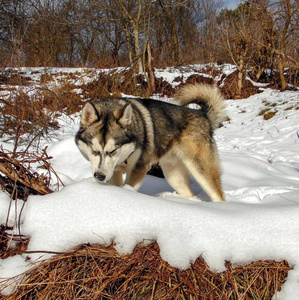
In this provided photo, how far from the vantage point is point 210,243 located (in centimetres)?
153

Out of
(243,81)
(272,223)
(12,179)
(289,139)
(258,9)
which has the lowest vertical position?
(289,139)

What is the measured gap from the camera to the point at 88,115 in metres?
2.64

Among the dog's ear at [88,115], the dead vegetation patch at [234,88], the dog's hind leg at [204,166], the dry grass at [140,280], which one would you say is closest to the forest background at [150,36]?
the dead vegetation patch at [234,88]

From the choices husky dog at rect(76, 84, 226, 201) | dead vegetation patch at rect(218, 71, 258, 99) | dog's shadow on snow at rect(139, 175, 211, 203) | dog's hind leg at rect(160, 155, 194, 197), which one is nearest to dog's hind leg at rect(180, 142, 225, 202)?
husky dog at rect(76, 84, 226, 201)

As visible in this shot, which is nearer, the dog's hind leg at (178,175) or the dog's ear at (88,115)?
the dog's ear at (88,115)

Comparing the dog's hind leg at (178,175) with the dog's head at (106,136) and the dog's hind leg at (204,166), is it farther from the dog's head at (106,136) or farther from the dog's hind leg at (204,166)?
the dog's head at (106,136)

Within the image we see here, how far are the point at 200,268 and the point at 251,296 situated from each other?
32cm

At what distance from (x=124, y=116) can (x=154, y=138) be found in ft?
1.93

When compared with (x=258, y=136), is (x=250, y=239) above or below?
above

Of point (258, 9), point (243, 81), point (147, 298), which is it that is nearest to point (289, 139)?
point (243, 81)

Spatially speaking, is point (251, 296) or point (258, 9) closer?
point (251, 296)

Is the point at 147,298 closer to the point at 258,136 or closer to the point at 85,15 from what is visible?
the point at 258,136

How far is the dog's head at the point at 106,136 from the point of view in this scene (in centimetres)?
250

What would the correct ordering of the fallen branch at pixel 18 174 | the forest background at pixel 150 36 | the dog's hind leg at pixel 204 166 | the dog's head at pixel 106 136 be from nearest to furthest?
the fallen branch at pixel 18 174 < the dog's head at pixel 106 136 < the dog's hind leg at pixel 204 166 < the forest background at pixel 150 36
